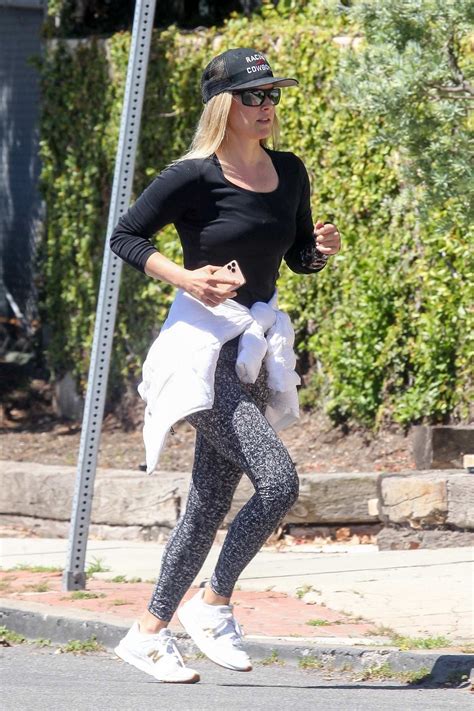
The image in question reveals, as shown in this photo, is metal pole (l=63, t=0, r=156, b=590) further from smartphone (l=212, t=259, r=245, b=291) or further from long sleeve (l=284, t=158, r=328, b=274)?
smartphone (l=212, t=259, r=245, b=291)

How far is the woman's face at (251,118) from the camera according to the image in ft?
15.2

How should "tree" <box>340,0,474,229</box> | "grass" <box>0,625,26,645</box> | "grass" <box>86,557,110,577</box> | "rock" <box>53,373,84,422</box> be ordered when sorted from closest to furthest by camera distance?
"grass" <box>0,625,26,645</box>, "tree" <box>340,0,474,229</box>, "grass" <box>86,557,110,577</box>, "rock" <box>53,373,84,422</box>

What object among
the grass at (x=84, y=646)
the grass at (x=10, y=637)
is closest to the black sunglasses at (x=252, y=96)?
the grass at (x=84, y=646)

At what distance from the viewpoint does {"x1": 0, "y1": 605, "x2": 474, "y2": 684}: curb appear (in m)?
5.01

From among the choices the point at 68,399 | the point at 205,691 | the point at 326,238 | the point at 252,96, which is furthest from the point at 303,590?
the point at 68,399

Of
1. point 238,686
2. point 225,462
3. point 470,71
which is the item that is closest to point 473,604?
point 238,686

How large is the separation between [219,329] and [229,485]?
520 millimetres

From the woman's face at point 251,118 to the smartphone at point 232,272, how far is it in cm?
45

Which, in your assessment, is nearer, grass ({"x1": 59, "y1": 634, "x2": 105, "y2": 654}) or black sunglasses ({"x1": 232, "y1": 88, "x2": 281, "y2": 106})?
black sunglasses ({"x1": 232, "y1": 88, "x2": 281, "y2": 106})

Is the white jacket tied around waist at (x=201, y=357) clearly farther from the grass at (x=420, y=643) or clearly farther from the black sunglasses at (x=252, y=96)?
the grass at (x=420, y=643)

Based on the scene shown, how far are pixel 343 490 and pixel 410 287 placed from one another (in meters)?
1.61

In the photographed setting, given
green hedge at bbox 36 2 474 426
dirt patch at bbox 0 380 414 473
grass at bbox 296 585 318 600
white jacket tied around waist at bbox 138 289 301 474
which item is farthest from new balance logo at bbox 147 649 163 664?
dirt patch at bbox 0 380 414 473

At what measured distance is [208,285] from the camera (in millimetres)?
4410

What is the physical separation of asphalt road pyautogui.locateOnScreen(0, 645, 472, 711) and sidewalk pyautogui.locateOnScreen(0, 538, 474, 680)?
198mm
